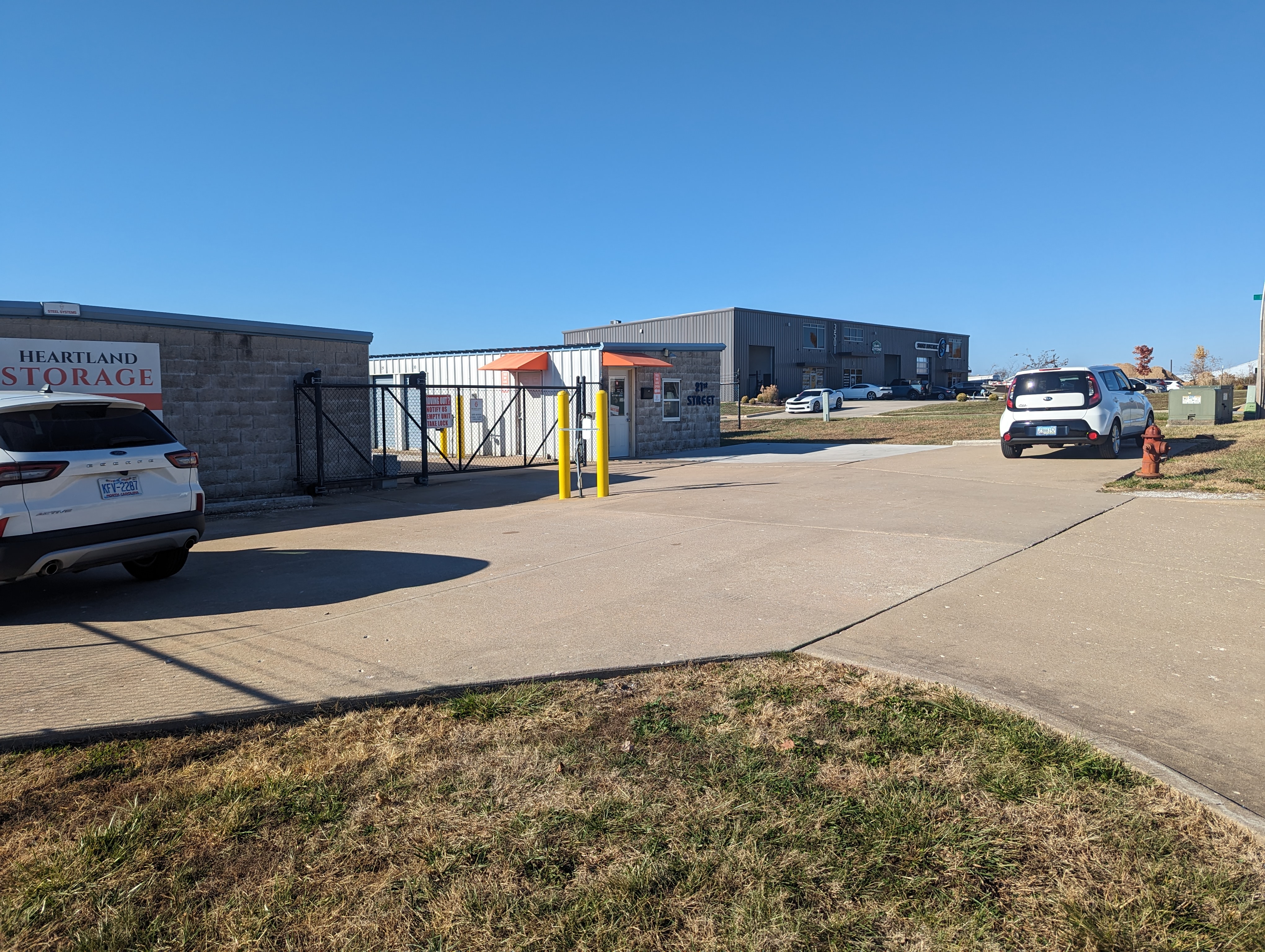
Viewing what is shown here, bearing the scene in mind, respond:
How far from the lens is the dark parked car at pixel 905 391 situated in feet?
219

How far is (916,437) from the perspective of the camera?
89.1 feet

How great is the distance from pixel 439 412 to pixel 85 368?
10566mm

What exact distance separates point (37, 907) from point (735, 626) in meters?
4.00

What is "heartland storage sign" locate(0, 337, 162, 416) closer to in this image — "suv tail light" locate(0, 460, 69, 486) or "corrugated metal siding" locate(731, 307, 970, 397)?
"suv tail light" locate(0, 460, 69, 486)

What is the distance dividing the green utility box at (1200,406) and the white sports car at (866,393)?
115 ft

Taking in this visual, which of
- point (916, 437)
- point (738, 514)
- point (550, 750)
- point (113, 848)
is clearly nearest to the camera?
point (113, 848)

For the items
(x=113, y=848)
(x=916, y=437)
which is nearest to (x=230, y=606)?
(x=113, y=848)

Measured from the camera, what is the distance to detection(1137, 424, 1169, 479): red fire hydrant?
13.6 m

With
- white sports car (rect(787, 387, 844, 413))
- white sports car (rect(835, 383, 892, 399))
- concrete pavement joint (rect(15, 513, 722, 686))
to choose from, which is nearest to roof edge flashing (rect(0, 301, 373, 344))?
concrete pavement joint (rect(15, 513, 722, 686))

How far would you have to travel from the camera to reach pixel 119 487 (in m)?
6.55

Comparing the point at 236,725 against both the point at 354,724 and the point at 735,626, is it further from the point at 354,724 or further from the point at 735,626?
the point at 735,626

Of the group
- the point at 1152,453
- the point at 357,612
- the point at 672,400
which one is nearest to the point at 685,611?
the point at 357,612

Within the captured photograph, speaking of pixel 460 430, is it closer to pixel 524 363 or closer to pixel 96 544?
pixel 524 363

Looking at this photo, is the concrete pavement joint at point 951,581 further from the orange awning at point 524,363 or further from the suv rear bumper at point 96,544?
the orange awning at point 524,363
